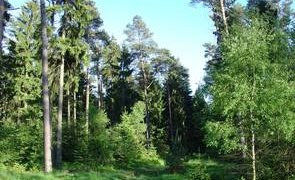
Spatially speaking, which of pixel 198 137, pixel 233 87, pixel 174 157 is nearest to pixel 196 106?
pixel 198 137

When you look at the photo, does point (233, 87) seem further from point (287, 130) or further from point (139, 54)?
point (139, 54)

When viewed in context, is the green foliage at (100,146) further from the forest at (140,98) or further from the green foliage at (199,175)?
the green foliage at (199,175)

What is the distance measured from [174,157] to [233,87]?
11.5 metres

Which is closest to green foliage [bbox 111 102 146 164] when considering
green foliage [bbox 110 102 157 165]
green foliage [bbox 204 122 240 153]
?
green foliage [bbox 110 102 157 165]

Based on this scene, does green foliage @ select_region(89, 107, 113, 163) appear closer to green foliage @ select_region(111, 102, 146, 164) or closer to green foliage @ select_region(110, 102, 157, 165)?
green foliage @ select_region(110, 102, 157, 165)

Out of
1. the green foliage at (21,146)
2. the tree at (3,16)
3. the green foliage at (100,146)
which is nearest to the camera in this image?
the tree at (3,16)

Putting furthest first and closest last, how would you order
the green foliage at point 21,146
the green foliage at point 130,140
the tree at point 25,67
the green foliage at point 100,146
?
1. the tree at point 25,67
2. the green foliage at point 130,140
3. the green foliage at point 100,146
4. the green foliage at point 21,146

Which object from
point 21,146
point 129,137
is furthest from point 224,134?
point 129,137

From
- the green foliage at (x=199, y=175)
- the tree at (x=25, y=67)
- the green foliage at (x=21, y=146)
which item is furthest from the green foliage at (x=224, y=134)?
the tree at (x=25, y=67)

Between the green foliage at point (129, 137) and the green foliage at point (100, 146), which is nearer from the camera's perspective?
the green foliage at point (100, 146)

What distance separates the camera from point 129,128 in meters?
40.2

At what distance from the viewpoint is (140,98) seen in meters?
62.8

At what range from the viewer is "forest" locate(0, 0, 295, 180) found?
18094 mm

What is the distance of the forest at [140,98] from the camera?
18094mm
